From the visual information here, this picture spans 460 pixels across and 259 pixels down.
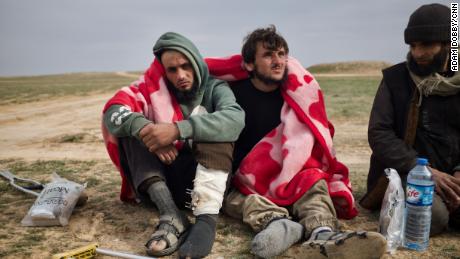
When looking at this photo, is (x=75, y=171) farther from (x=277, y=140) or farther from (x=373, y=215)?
(x=373, y=215)

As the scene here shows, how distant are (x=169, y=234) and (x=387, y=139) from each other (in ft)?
6.27

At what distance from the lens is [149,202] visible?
13.2 feet

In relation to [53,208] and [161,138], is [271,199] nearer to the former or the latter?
[161,138]

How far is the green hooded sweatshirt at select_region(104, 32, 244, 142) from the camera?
129 inches

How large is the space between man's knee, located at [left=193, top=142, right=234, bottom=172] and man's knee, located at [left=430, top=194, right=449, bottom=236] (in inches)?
63.5

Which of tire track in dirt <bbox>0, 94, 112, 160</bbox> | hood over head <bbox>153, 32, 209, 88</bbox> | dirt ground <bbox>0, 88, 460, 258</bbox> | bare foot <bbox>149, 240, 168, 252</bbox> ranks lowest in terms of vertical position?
tire track in dirt <bbox>0, 94, 112, 160</bbox>

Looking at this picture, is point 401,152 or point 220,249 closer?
point 220,249

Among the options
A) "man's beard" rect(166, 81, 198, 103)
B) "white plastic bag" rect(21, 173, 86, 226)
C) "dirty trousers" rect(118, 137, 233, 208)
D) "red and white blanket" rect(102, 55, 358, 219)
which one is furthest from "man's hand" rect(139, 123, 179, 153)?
"white plastic bag" rect(21, 173, 86, 226)

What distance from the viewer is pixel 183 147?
143 inches

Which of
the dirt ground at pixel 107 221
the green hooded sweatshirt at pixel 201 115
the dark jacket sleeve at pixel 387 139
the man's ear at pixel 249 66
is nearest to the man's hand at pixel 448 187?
the dark jacket sleeve at pixel 387 139

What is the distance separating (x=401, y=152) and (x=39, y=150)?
657cm

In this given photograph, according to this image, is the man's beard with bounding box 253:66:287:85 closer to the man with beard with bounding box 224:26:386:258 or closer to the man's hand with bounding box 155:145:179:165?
the man with beard with bounding box 224:26:386:258

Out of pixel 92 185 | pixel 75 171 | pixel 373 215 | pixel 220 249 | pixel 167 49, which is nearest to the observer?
pixel 220 249

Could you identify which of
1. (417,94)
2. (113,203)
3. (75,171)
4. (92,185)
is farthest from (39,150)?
(417,94)
